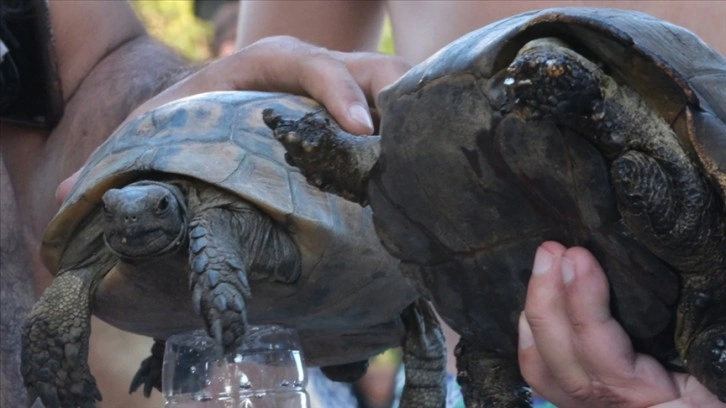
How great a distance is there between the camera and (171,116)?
156cm

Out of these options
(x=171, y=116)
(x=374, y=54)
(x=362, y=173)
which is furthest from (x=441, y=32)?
(x=362, y=173)

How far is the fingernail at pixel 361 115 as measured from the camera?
4.78 ft

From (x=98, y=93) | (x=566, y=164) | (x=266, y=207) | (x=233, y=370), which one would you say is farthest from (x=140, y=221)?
(x=98, y=93)

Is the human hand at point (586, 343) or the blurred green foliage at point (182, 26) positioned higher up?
the human hand at point (586, 343)

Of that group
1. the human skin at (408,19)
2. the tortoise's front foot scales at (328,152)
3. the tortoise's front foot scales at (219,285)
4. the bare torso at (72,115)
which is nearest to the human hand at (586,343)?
the tortoise's front foot scales at (328,152)

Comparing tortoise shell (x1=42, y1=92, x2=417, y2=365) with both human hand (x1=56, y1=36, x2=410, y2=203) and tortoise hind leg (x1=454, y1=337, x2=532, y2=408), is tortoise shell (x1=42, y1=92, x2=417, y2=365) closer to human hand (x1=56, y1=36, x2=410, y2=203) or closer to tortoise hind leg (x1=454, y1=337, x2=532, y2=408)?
human hand (x1=56, y1=36, x2=410, y2=203)

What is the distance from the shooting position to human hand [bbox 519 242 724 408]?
3.47 ft

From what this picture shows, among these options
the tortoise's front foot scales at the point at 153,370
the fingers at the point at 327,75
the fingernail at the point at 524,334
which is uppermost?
the fingers at the point at 327,75

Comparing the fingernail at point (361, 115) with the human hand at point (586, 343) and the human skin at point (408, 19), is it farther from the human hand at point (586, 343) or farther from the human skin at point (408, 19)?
the human skin at point (408, 19)

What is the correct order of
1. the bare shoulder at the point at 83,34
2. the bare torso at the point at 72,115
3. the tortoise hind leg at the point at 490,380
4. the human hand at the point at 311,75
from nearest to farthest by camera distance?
the tortoise hind leg at the point at 490,380, the human hand at the point at 311,75, the bare torso at the point at 72,115, the bare shoulder at the point at 83,34

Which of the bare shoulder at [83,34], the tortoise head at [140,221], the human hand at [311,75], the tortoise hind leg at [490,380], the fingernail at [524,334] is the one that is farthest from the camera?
the bare shoulder at [83,34]

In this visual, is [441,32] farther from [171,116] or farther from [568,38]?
[568,38]

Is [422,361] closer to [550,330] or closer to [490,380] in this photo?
[490,380]

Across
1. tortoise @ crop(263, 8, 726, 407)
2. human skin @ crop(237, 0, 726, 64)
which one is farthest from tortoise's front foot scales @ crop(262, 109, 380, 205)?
human skin @ crop(237, 0, 726, 64)
